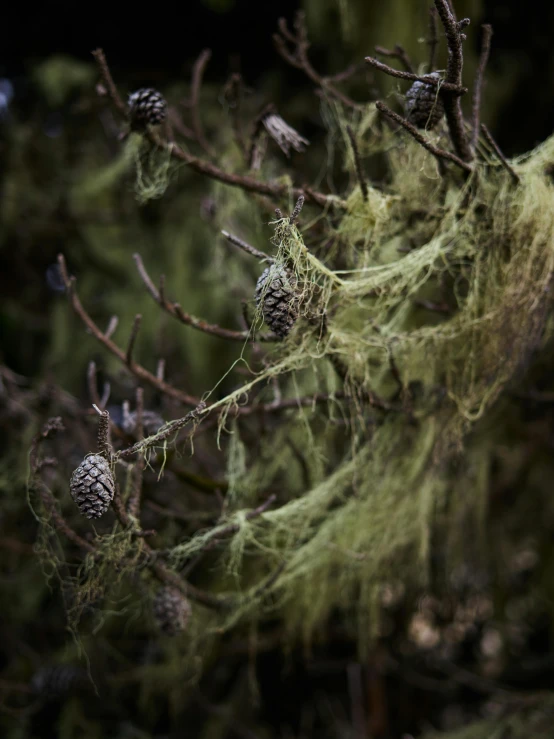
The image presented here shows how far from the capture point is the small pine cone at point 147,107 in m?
0.91

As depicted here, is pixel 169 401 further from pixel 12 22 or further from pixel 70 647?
pixel 12 22

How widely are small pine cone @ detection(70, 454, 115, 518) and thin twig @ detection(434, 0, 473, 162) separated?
573mm

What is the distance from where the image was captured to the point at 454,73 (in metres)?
0.77

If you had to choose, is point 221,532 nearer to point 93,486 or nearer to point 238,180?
point 93,486

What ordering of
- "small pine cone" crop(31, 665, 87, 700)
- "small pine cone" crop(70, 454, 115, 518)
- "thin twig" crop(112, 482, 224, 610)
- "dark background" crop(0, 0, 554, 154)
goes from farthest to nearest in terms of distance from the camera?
"dark background" crop(0, 0, 554, 154)
"small pine cone" crop(31, 665, 87, 700)
"thin twig" crop(112, 482, 224, 610)
"small pine cone" crop(70, 454, 115, 518)

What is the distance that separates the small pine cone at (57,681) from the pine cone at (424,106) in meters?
1.25

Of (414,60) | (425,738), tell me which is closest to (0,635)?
(425,738)

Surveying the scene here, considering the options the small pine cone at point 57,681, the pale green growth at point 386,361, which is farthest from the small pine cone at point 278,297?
the small pine cone at point 57,681

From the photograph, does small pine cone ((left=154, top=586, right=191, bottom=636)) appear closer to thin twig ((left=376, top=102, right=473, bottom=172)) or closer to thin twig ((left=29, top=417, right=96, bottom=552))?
thin twig ((left=29, top=417, right=96, bottom=552))

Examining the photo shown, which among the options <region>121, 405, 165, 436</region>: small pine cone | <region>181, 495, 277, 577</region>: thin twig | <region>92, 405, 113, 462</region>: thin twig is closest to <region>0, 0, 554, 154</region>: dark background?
<region>121, 405, 165, 436</region>: small pine cone

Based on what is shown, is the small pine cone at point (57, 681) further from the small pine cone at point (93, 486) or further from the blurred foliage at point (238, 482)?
the small pine cone at point (93, 486)

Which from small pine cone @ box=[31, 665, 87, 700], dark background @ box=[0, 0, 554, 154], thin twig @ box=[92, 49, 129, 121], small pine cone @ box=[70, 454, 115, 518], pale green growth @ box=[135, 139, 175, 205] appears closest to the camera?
small pine cone @ box=[70, 454, 115, 518]

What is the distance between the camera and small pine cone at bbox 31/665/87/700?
4.55ft

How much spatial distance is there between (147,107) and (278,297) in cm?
39
